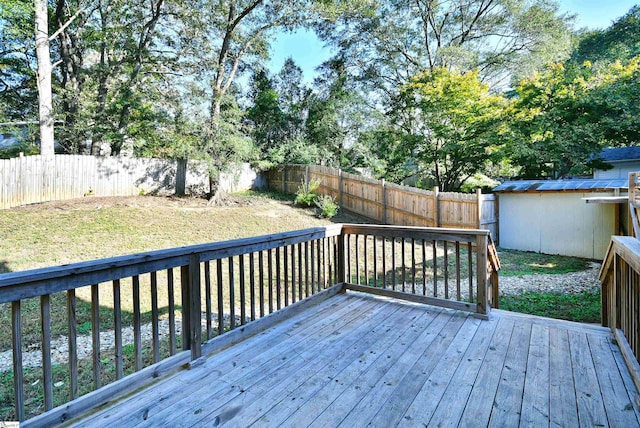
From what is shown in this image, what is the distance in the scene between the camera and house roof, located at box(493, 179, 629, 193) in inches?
307

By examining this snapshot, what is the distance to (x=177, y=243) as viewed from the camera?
6.89m

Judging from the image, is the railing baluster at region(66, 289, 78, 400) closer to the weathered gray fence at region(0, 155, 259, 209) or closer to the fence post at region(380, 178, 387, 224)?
the weathered gray fence at region(0, 155, 259, 209)

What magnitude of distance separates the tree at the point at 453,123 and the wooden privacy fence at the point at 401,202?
7.96ft

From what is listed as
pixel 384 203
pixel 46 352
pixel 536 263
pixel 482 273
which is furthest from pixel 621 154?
pixel 46 352

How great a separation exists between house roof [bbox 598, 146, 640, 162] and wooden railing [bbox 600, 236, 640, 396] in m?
12.7

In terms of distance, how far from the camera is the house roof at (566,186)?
7789 millimetres

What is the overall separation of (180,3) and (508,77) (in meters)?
14.0

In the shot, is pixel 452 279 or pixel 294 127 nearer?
pixel 452 279

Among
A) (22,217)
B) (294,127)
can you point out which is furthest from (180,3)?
(22,217)

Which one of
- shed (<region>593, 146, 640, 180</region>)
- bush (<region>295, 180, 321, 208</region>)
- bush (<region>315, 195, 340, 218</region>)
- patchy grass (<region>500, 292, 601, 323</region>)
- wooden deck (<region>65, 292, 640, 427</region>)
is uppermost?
shed (<region>593, 146, 640, 180</region>)

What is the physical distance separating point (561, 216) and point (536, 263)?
1.73 meters

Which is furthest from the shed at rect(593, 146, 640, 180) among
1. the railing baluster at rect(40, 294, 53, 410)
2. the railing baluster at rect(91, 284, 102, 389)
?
the railing baluster at rect(40, 294, 53, 410)

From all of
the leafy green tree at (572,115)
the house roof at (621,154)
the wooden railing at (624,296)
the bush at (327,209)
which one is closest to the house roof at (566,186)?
the leafy green tree at (572,115)

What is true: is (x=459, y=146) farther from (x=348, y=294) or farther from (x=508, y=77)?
(x=348, y=294)
